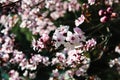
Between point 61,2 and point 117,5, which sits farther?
point 61,2

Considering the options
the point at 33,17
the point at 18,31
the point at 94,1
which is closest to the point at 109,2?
the point at 33,17

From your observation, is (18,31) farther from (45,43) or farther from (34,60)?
(45,43)

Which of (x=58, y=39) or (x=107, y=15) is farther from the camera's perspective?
(x=107, y=15)

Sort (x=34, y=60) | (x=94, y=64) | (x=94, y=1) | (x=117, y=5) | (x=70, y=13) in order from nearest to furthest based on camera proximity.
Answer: (x=94, y=1)
(x=34, y=60)
(x=117, y=5)
(x=94, y=64)
(x=70, y=13)

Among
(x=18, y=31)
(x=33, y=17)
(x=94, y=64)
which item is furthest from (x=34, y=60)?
(x=18, y=31)

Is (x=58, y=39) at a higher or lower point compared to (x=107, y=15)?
lower

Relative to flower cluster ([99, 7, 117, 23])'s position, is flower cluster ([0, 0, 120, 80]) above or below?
above

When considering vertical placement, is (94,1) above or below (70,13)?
below

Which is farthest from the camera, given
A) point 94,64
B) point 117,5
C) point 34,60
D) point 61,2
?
point 94,64

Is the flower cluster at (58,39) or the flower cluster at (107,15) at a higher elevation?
the flower cluster at (58,39)

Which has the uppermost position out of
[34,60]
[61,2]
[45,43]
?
[61,2]
